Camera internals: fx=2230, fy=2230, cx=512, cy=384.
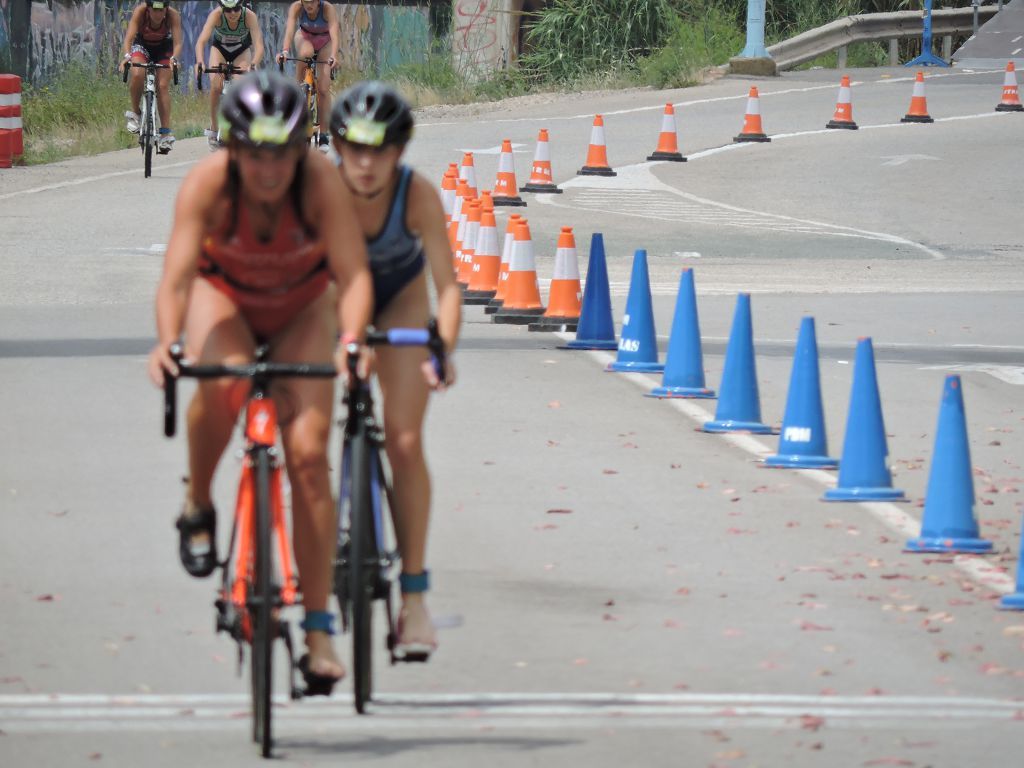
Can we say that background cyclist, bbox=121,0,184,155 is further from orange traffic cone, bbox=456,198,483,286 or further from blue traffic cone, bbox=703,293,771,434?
blue traffic cone, bbox=703,293,771,434

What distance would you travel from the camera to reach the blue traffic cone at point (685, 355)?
12.7 meters

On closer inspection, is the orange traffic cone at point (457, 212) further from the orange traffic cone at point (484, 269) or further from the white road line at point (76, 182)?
the white road line at point (76, 182)

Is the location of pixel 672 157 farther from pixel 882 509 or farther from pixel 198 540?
pixel 198 540

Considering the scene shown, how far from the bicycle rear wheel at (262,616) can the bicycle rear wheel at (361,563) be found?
35 centimetres

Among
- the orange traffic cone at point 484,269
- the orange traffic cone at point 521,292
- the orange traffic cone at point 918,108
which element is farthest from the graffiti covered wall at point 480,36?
the orange traffic cone at point 521,292

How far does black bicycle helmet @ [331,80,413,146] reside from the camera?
6.63 metres

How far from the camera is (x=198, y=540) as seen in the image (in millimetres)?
6543

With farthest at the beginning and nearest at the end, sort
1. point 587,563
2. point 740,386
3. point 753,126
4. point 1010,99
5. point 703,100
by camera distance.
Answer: point 703,100, point 1010,99, point 753,126, point 740,386, point 587,563

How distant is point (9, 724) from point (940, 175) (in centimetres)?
2175

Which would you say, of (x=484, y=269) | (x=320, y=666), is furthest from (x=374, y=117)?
(x=484, y=269)

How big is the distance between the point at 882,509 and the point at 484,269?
24.5 feet

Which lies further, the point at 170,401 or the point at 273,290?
the point at 273,290

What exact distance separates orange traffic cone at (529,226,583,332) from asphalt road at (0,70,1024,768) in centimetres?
26

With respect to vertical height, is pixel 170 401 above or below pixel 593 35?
below
